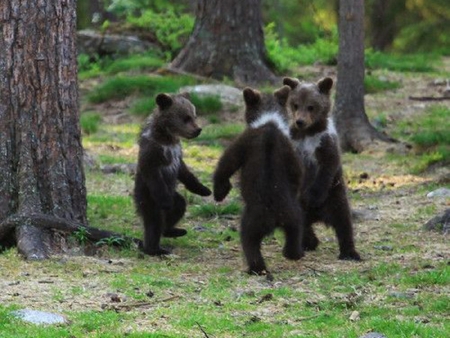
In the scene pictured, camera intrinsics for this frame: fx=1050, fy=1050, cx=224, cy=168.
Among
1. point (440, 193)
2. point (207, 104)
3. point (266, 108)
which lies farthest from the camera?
point (207, 104)

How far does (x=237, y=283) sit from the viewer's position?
8.55 metres

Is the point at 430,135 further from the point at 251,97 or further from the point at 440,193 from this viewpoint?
the point at 251,97

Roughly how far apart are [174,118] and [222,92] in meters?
8.20

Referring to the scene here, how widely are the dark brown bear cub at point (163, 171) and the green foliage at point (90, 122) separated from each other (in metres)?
6.95

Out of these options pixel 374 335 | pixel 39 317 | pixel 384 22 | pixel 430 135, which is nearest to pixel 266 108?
pixel 374 335

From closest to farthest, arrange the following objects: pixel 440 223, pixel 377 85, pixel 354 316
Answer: pixel 354 316, pixel 440 223, pixel 377 85

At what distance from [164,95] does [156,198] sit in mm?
1106

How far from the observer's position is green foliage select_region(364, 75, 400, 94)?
19.9 metres

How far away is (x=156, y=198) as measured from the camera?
982cm

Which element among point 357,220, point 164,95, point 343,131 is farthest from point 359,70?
point 164,95

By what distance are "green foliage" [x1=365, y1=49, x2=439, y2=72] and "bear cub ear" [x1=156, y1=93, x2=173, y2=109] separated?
12.4 m

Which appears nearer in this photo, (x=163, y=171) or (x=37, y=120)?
(x=37, y=120)

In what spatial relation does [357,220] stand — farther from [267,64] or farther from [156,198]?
[267,64]

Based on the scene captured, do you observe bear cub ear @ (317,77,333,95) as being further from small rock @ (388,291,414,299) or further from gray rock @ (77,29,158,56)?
gray rock @ (77,29,158,56)
